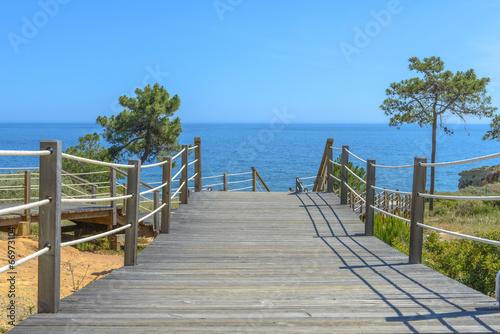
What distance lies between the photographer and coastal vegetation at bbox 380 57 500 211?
2914 centimetres

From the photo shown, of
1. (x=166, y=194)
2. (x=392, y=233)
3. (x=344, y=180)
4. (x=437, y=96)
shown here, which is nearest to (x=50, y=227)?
(x=166, y=194)

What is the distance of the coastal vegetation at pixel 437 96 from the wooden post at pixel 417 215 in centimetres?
2564

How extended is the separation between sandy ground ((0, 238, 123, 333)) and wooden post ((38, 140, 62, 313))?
3547mm

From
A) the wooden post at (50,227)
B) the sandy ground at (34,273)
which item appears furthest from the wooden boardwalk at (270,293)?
the sandy ground at (34,273)

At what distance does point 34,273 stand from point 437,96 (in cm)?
2626

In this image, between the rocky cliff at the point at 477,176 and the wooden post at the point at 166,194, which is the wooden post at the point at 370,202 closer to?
the wooden post at the point at 166,194

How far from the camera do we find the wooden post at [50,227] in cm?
317

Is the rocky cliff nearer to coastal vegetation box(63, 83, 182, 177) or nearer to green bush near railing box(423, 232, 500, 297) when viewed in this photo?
coastal vegetation box(63, 83, 182, 177)

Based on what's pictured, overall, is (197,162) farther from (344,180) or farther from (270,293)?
(270,293)

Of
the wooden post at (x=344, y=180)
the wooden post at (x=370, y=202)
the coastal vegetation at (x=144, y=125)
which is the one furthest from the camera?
the coastal vegetation at (x=144, y=125)

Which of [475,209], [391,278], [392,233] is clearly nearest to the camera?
[391,278]

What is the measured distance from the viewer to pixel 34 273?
10477 mm

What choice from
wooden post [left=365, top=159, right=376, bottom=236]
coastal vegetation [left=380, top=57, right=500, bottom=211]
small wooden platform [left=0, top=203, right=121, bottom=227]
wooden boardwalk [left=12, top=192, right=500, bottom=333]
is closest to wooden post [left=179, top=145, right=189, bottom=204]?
wooden boardwalk [left=12, top=192, right=500, bottom=333]

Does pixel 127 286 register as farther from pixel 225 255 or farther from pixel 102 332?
pixel 225 255
